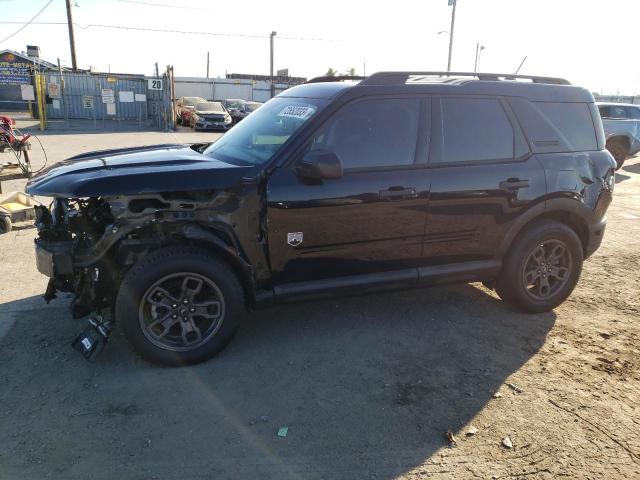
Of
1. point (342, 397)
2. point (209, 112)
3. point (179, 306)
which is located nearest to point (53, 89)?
point (209, 112)

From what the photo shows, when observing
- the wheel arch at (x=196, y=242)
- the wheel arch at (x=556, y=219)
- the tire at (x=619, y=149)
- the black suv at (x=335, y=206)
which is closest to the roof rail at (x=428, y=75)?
the black suv at (x=335, y=206)

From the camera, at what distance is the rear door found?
3.96 m

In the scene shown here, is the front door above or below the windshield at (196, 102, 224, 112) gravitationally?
below

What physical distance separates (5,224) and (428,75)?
548 centimetres

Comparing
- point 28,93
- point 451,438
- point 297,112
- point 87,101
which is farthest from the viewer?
point 87,101

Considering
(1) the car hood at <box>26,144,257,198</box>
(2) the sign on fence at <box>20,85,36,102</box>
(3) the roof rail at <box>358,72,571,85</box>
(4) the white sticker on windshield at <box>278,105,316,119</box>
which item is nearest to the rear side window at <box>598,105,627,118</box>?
(3) the roof rail at <box>358,72,571,85</box>

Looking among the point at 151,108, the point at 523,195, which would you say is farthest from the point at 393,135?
the point at 151,108

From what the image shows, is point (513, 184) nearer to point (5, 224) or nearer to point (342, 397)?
point (342, 397)

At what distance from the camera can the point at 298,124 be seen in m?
3.71

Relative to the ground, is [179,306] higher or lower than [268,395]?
higher

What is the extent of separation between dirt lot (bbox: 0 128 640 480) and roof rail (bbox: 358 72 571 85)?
198 centimetres

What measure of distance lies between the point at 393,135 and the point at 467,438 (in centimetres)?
220

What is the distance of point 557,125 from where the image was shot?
4430 millimetres

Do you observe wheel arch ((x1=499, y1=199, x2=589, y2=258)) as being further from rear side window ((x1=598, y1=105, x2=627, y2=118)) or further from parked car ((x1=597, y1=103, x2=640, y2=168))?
rear side window ((x1=598, y1=105, x2=627, y2=118))
